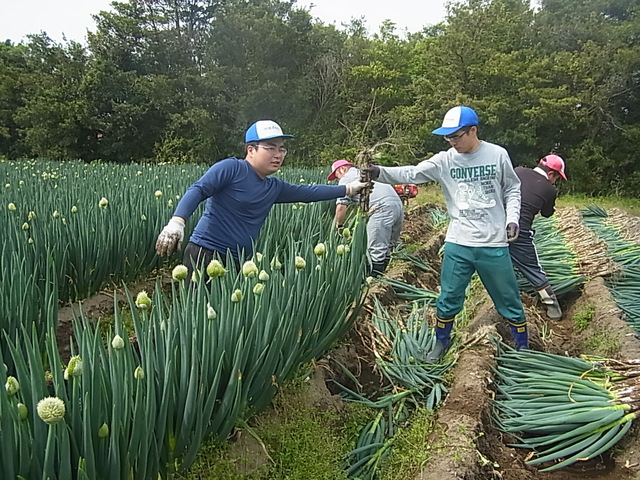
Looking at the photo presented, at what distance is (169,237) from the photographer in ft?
7.62

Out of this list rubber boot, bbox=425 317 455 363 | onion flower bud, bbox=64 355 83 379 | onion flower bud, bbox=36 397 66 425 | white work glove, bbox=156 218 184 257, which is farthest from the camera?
rubber boot, bbox=425 317 455 363

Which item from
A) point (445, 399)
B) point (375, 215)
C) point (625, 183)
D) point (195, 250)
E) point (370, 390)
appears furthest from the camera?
point (625, 183)

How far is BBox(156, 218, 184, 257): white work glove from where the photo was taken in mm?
2287

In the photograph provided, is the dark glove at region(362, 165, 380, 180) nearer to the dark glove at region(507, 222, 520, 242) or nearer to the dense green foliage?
the dark glove at region(507, 222, 520, 242)

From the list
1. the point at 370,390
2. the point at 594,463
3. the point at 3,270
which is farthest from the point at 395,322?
the point at 3,270

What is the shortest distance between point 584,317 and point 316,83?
1830 cm

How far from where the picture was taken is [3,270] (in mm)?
2145

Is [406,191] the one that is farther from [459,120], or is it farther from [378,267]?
[459,120]

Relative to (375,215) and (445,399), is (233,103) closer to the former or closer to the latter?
(375,215)

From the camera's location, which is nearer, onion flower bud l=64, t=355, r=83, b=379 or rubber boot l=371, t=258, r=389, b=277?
onion flower bud l=64, t=355, r=83, b=379

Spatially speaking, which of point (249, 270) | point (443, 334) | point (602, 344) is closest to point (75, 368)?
point (249, 270)

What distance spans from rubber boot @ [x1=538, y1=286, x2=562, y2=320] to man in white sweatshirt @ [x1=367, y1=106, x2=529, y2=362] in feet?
3.99

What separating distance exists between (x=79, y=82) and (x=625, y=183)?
61.4 feet

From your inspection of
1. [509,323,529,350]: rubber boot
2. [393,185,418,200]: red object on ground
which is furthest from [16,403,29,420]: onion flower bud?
[393,185,418,200]: red object on ground
